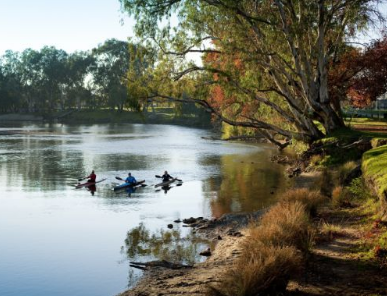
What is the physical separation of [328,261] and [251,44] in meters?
22.9

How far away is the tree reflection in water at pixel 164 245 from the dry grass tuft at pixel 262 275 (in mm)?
5887

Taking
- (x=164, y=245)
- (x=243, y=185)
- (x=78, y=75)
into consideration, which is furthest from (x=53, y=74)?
(x=164, y=245)

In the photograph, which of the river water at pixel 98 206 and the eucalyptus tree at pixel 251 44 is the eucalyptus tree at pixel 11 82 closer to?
the river water at pixel 98 206

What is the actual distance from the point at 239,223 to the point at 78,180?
16.8m

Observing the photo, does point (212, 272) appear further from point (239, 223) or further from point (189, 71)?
point (189, 71)

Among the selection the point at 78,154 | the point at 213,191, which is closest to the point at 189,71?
the point at 213,191

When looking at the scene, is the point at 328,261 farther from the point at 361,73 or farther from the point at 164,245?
the point at 361,73

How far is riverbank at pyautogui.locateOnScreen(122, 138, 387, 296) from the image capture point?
9814mm

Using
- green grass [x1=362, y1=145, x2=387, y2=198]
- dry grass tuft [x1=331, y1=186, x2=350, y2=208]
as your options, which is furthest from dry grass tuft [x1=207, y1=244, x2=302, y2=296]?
dry grass tuft [x1=331, y1=186, x2=350, y2=208]

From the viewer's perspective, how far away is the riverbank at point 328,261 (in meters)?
9.81

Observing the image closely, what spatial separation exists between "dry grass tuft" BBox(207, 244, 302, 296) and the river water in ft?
17.2

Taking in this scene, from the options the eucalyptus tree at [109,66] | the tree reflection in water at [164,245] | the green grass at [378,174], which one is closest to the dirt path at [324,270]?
the tree reflection in water at [164,245]

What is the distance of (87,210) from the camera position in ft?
82.5

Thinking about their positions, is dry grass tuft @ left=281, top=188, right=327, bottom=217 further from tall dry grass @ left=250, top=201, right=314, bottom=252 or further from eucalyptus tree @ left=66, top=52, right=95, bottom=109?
eucalyptus tree @ left=66, top=52, right=95, bottom=109
